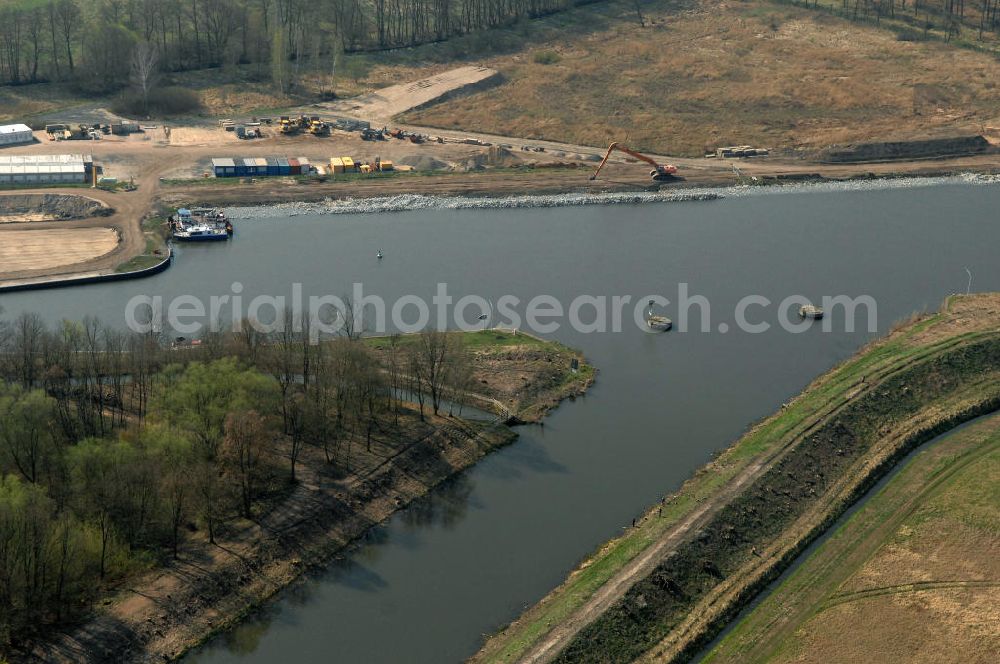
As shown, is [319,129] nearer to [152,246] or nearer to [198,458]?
[152,246]

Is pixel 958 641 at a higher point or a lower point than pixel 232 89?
lower

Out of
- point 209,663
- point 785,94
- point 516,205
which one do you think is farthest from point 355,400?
point 785,94

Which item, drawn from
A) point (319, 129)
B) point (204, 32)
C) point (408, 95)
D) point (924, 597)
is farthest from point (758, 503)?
point (204, 32)

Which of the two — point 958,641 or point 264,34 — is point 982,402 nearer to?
point 958,641

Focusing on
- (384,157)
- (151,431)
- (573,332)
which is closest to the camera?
(151,431)

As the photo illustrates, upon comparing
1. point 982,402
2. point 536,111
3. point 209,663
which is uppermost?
point 536,111

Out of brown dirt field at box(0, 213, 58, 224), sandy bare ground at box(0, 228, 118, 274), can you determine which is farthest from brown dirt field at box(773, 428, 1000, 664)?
brown dirt field at box(0, 213, 58, 224)

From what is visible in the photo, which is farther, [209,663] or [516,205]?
[516,205]

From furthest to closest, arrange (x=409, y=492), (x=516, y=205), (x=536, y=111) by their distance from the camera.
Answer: (x=536, y=111), (x=516, y=205), (x=409, y=492)
